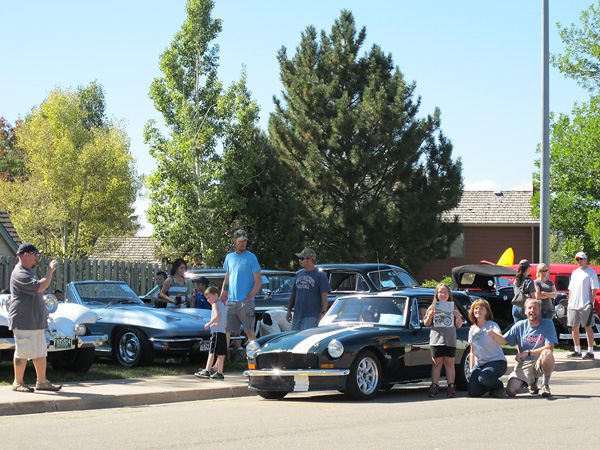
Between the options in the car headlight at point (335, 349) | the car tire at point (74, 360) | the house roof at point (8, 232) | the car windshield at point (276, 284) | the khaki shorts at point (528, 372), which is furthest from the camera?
the house roof at point (8, 232)

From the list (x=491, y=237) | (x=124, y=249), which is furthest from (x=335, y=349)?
(x=124, y=249)

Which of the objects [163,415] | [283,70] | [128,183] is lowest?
[163,415]

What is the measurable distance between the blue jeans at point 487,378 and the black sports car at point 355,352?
0.69 meters

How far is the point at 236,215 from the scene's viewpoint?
3306 cm

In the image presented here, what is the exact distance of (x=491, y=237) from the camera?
4497 centimetres

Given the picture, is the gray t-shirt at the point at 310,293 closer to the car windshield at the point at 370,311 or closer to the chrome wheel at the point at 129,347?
the car windshield at the point at 370,311

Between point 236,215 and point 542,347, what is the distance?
22753 millimetres

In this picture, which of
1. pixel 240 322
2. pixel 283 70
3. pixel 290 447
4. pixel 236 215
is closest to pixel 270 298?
pixel 240 322

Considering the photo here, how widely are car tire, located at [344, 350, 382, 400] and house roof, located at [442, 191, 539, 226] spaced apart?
33.5m

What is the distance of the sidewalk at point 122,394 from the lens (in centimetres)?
984

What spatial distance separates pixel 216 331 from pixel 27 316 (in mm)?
2792

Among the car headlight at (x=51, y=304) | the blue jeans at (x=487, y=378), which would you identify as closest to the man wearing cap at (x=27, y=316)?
the car headlight at (x=51, y=304)

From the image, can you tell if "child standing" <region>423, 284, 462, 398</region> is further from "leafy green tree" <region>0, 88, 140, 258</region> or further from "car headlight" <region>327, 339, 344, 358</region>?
"leafy green tree" <region>0, 88, 140, 258</region>

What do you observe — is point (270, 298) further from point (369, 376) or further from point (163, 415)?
point (163, 415)
